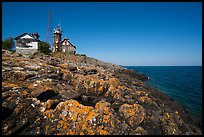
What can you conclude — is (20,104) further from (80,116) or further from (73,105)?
(80,116)

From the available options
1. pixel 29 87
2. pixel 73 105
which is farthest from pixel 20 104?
pixel 73 105

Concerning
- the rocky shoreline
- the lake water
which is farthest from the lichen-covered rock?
the lake water

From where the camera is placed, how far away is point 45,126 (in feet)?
25.1

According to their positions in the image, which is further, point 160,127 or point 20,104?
point 160,127

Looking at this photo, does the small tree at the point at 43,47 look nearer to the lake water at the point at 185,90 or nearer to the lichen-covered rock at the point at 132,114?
the lichen-covered rock at the point at 132,114

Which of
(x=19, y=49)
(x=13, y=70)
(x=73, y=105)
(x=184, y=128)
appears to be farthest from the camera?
(x=19, y=49)

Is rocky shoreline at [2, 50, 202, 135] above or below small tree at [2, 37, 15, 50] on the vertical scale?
below

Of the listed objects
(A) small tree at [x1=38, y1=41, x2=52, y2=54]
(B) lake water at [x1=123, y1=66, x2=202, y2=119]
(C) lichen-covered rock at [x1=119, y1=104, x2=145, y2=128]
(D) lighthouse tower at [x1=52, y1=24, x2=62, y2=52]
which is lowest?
(B) lake water at [x1=123, y1=66, x2=202, y2=119]

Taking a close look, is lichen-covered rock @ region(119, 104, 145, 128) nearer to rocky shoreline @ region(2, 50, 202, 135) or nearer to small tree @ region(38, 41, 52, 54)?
rocky shoreline @ region(2, 50, 202, 135)

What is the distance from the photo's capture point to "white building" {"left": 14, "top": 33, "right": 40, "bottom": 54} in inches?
1687

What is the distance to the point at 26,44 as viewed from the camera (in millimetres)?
43906

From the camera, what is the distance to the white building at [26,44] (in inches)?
1687

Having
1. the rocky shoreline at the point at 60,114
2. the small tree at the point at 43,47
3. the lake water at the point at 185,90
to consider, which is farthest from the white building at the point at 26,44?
the lake water at the point at 185,90

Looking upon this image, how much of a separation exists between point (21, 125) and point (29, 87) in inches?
148
